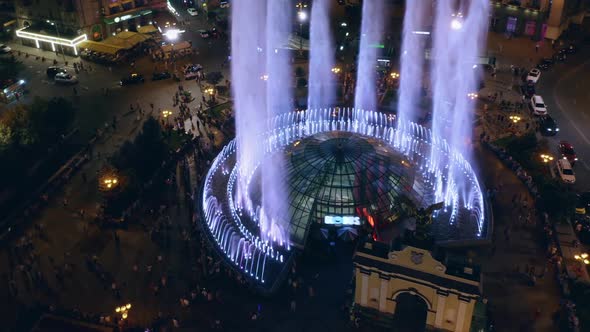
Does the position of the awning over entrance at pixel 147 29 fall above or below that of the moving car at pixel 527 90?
above

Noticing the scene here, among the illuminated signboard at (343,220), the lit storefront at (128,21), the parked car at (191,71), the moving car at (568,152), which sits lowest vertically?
the illuminated signboard at (343,220)

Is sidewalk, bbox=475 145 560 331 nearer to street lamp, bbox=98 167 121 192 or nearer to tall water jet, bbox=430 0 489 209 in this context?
tall water jet, bbox=430 0 489 209

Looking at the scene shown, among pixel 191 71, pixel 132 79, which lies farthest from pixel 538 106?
pixel 132 79

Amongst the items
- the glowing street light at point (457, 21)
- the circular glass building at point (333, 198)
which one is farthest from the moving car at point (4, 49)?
the glowing street light at point (457, 21)

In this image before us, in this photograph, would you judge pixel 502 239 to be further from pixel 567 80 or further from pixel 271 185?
pixel 567 80

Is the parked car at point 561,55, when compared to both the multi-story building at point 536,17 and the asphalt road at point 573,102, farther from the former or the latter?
the multi-story building at point 536,17

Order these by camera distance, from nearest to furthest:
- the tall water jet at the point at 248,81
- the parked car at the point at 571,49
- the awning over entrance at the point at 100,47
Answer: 1. the tall water jet at the point at 248,81
2. the parked car at the point at 571,49
3. the awning over entrance at the point at 100,47

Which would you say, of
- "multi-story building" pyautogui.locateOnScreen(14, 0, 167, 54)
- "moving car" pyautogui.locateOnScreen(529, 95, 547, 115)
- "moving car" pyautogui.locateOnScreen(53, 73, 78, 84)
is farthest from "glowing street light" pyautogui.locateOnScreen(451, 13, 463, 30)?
"moving car" pyautogui.locateOnScreen(53, 73, 78, 84)
